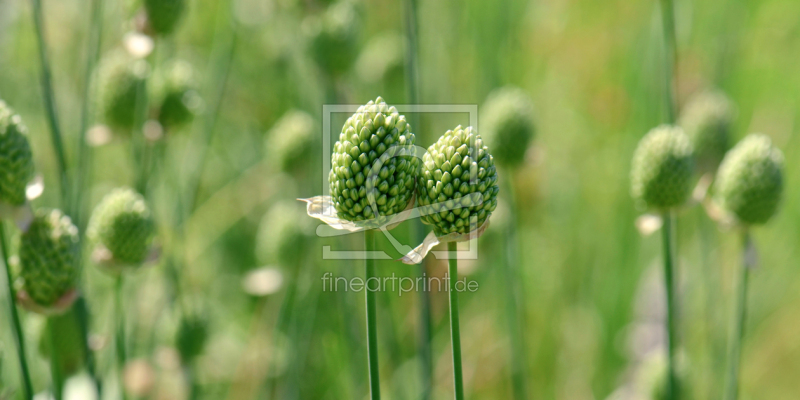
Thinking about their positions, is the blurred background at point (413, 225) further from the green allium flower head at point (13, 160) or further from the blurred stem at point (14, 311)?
the green allium flower head at point (13, 160)

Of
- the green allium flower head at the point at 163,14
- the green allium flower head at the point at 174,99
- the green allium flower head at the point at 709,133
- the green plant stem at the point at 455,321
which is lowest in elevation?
the green plant stem at the point at 455,321

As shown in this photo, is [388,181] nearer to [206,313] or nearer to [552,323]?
[206,313]

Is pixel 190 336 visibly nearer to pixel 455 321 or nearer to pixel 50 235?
pixel 50 235

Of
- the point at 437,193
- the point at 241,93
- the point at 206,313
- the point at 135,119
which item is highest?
the point at 241,93

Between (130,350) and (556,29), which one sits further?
(556,29)

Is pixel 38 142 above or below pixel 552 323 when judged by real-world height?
above

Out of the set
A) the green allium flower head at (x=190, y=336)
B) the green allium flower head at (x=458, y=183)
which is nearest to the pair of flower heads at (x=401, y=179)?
the green allium flower head at (x=458, y=183)

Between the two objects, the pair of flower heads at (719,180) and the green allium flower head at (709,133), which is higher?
the green allium flower head at (709,133)

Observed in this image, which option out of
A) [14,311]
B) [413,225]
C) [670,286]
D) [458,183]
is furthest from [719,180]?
[14,311]

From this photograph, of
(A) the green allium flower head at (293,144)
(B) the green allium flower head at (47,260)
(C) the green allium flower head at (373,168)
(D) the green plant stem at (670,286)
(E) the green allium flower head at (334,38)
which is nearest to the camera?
(C) the green allium flower head at (373,168)

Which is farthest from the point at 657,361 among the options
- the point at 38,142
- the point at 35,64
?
the point at 35,64
